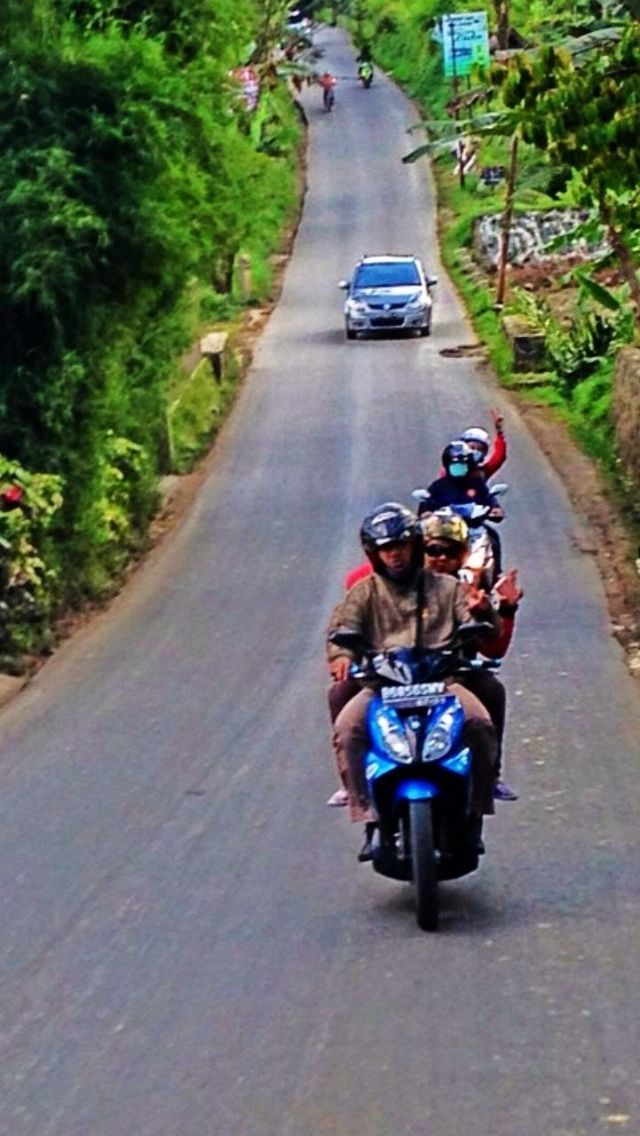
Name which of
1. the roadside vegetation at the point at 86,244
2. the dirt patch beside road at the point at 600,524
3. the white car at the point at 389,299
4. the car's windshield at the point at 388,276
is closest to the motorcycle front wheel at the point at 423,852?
the dirt patch beside road at the point at 600,524

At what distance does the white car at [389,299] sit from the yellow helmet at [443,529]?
31.5 m

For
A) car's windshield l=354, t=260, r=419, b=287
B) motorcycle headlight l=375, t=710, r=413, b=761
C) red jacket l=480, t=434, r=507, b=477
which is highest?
motorcycle headlight l=375, t=710, r=413, b=761

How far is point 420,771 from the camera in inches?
336

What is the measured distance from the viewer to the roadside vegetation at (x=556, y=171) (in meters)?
11.0

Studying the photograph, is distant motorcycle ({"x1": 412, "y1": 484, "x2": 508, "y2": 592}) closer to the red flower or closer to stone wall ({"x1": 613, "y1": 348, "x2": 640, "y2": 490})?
the red flower

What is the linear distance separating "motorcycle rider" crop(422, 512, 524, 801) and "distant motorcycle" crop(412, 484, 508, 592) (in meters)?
1.22

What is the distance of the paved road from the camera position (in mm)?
6527

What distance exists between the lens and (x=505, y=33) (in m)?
41.5

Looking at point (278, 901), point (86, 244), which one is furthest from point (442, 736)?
point (86, 244)

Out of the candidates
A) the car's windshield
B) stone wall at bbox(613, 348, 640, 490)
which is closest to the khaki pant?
stone wall at bbox(613, 348, 640, 490)

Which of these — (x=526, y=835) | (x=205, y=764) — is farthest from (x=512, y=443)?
(x=526, y=835)

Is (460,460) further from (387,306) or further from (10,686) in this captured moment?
(387,306)

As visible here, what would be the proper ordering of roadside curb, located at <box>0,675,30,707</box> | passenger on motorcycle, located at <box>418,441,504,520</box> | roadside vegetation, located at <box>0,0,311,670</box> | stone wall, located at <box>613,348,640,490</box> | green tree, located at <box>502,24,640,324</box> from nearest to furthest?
green tree, located at <box>502,24,640,324</box>, passenger on motorcycle, located at <box>418,441,504,520</box>, roadside curb, located at <box>0,675,30,707</box>, roadside vegetation, located at <box>0,0,311,670</box>, stone wall, located at <box>613,348,640,490</box>

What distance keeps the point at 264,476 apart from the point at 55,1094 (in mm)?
20726
